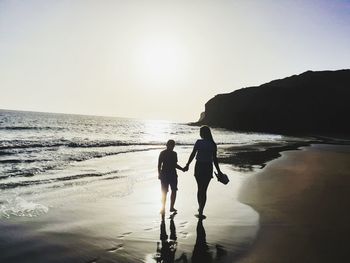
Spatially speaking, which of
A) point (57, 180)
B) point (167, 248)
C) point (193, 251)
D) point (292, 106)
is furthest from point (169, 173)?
point (292, 106)

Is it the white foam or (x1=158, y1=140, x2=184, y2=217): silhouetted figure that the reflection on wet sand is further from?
the white foam

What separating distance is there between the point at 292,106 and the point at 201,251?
117 metres

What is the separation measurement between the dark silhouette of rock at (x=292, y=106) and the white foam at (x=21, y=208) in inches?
3807

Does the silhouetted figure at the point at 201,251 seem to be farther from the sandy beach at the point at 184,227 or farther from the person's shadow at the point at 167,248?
the person's shadow at the point at 167,248

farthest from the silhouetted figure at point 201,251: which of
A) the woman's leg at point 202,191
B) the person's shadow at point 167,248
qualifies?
the woman's leg at point 202,191

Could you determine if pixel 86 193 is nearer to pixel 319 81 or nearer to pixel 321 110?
pixel 321 110

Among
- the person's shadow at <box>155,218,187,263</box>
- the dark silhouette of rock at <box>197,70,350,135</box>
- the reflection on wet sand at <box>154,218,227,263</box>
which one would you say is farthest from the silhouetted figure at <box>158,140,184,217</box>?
the dark silhouette of rock at <box>197,70,350,135</box>

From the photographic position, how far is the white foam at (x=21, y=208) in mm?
8578

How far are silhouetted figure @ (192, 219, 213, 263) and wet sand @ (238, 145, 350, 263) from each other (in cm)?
55

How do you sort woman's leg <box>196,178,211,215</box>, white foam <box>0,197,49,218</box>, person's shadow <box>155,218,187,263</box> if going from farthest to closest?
white foam <box>0,197,49,218</box>
woman's leg <box>196,178,211,215</box>
person's shadow <box>155,218,187,263</box>

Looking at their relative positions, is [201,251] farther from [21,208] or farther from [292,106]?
[292,106]

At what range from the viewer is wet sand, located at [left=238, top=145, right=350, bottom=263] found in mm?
5816

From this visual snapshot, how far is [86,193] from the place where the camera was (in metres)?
11.4

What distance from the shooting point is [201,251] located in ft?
19.5
